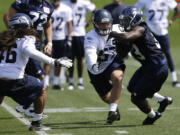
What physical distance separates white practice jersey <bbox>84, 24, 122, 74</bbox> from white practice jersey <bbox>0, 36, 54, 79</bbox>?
1234 mm

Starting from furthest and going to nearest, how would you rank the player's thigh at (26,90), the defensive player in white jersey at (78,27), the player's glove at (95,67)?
the defensive player in white jersey at (78,27), the player's glove at (95,67), the player's thigh at (26,90)

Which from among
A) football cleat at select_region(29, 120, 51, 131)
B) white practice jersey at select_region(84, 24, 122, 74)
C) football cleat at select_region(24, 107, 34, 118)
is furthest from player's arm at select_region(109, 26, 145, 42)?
football cleat at select_region(24, 107, 34, 118)

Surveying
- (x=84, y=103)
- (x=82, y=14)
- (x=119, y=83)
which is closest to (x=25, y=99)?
(x=119, y=83)

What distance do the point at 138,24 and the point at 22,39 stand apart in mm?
1525

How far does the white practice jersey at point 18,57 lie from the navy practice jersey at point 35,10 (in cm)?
151

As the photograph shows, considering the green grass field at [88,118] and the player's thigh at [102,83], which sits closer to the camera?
the green grass field at [88,118]

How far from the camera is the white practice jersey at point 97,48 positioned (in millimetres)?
7133

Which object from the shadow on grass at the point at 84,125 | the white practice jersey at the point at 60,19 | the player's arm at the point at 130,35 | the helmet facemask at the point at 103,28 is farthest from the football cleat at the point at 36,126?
the white practice jersey at the point at 60,19

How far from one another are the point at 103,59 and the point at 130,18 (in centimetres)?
82

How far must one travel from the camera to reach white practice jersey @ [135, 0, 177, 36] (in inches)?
441

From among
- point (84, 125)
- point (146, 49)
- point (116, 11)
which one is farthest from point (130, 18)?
point (116, 11)

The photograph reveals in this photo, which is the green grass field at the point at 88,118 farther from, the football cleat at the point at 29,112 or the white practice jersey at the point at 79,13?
the white practice jersey at the point at 79,13

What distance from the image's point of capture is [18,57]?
237 inches

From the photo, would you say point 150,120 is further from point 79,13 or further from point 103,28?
point 79,13
